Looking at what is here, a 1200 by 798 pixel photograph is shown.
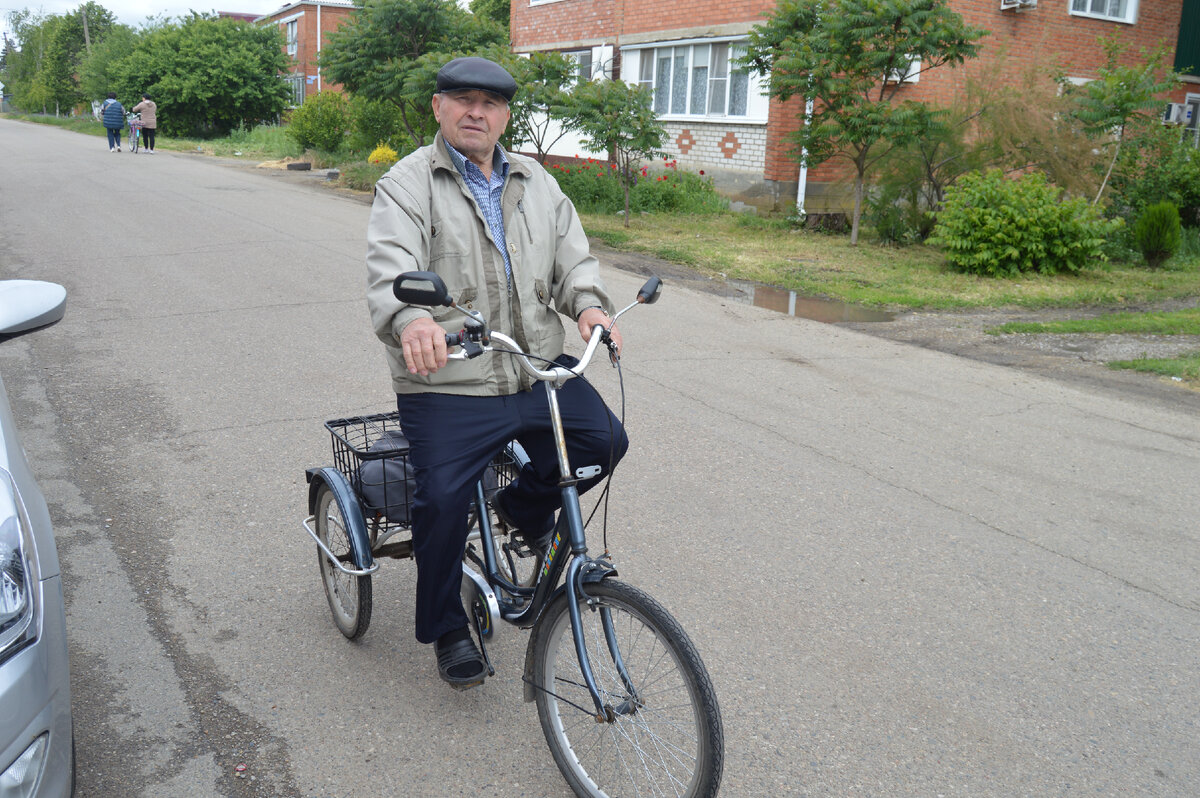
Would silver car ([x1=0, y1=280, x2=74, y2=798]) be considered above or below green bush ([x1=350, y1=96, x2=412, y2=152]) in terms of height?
below

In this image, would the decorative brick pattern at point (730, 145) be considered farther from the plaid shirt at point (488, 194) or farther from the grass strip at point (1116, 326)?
the plaid shirt at point (488, 194)

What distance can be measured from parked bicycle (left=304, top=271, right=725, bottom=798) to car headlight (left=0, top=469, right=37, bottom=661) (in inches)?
42.0

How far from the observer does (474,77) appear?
122 inches

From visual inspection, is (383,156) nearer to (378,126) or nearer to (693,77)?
(378,126)

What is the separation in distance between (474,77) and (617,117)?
45.0 feet

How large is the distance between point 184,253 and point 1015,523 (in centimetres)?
1029

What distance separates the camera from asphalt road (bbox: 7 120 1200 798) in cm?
322

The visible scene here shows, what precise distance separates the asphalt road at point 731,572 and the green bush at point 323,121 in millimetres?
20504

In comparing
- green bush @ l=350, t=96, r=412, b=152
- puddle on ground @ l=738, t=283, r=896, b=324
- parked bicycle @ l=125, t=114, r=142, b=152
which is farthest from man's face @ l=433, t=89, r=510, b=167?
parked bicycle @ l=125, t=114, r=142, b=152

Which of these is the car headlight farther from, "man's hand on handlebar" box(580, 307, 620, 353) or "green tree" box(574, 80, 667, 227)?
"green tree" box(574, 80, 667, 227)

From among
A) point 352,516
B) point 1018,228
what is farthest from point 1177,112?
point 352,516

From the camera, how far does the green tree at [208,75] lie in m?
42.8

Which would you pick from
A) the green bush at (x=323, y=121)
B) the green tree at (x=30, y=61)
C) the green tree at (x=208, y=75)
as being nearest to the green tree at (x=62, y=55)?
the green tree at (x=30, y=61)

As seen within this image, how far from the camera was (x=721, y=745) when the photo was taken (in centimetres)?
257
